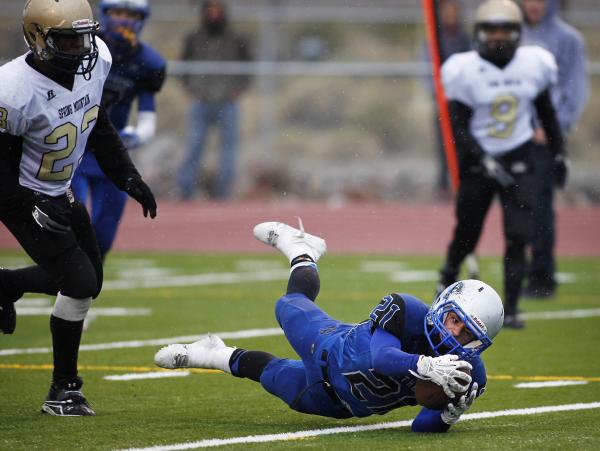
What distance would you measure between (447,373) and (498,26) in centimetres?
417

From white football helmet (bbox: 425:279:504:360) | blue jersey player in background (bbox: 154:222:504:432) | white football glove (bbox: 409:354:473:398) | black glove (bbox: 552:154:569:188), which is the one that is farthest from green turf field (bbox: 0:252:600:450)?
black glove (bbox: 552:154:569:188)

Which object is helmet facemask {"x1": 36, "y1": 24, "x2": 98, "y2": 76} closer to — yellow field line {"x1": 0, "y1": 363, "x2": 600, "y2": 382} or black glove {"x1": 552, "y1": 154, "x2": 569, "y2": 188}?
yellow field line {"x1": 0, "y1": 363, "x2": 600, "y2": 382}

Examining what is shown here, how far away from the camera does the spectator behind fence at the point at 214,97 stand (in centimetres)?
1579

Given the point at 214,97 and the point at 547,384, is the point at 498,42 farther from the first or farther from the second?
the point at 214,97

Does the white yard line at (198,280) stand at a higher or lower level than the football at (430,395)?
lower

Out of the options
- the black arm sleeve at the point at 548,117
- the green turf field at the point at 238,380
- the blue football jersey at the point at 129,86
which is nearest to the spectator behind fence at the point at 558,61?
the green turf field at the point at 238,380

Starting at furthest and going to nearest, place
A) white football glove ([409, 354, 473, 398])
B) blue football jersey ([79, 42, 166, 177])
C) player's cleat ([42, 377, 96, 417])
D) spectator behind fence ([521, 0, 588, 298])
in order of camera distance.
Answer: spectator behind fence ([521, 0, 588, 298])
blue football jersey ([79, 42, 166, 177])
player's cleat ([42, 377, 96, 417])
white football glove ([409, 354, 473, 398])

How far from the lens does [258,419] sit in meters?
5.56

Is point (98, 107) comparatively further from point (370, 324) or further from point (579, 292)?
point (579, 292)

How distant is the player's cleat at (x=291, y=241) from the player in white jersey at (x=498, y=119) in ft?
8.07

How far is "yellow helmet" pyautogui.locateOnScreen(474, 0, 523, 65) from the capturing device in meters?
8.52

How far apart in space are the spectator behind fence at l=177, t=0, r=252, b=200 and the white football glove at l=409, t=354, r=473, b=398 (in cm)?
1094

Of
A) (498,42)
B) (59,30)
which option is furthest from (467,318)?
(498,42)

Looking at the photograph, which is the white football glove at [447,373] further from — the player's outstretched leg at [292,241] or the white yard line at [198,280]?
the white yard line at [198,280]
